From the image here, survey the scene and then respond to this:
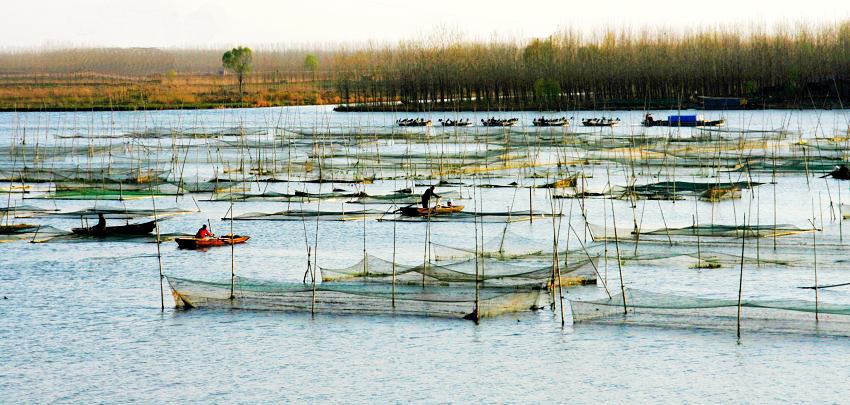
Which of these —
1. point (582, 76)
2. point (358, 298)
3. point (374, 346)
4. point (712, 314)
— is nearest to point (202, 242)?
point (358, 298)

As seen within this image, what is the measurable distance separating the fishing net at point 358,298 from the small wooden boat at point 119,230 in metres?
5.48

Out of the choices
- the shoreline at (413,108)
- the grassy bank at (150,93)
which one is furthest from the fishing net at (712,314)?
the grassy bank at (150,93)

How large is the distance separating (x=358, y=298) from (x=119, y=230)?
23.6 feet

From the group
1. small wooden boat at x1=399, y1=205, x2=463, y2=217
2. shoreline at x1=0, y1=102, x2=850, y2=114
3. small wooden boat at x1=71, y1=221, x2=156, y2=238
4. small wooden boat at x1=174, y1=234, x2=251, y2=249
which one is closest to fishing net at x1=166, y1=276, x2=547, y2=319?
small wooden boat at x1=174, y1=234, x2=251, y2=249

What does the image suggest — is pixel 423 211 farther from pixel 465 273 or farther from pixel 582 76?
pixel 582 76

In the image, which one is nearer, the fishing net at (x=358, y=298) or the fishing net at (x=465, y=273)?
the fishing net at (x=358, y=298)

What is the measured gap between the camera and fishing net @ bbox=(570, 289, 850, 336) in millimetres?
11117

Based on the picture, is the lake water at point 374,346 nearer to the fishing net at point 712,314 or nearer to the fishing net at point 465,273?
the fishing net at point 712,314

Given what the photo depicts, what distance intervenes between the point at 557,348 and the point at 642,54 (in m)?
46.9

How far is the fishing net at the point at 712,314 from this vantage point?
1112 centimetres

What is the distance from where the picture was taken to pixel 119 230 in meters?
18.0

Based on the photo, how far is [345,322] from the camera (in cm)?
1227

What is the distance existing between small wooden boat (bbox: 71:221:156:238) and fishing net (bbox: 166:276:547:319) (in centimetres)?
548

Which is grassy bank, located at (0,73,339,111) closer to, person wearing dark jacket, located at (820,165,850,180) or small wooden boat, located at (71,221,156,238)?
person wearing dark jacket, located at (820,165,850,180)
